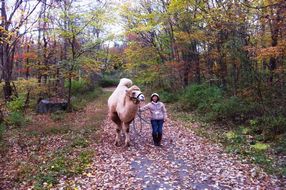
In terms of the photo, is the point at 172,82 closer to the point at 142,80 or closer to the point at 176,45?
the point at 176,45

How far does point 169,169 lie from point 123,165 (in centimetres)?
137

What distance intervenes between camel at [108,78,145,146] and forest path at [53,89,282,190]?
85 centimetres

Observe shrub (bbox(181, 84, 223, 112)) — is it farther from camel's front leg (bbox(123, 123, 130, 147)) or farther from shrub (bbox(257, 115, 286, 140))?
camel's front leg (bbox(123, 123, 130, 147))

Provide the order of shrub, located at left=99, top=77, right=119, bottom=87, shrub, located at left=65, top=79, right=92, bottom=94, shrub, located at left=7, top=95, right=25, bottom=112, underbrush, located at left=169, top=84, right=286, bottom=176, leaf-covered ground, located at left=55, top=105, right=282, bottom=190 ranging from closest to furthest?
leaf-covered ground, located at left=55, top=105, right=282, bottom=190, underbrush, located at left=169, top=84, right=286, bottom=176, shrub, located at left=7, top=95, right=25, bottom=112, shrub, located at left=65, top=79, right=92, bottom=94, shrub, located at left=99, top=77, right=119, bottom=87

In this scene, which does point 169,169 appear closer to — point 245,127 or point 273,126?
point 273,126

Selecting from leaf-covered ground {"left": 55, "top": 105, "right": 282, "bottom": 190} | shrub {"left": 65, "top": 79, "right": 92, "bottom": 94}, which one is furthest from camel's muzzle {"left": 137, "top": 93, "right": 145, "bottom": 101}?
shrub {"left": 65, "top": 79, "right": 92, "bottom": 94}

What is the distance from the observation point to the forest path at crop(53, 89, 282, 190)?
7.53 meters

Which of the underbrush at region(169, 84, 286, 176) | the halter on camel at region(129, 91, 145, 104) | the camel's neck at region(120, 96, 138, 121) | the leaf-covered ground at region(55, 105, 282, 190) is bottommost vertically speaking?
the leaf-covered ground at region(55, 105, 282, 190)

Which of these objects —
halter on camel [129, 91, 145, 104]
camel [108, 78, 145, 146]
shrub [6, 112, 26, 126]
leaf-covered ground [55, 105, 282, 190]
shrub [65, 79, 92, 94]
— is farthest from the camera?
shrub [65, 79, 92, 94]

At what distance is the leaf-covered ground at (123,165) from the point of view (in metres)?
7.61

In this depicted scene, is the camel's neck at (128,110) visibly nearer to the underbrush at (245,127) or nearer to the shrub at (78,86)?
the underbrush at (245,127)

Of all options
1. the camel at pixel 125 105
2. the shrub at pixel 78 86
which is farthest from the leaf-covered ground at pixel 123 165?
the shrub at pixel 78 86

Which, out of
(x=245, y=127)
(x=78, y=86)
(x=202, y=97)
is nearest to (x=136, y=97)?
(x=245, y=127)

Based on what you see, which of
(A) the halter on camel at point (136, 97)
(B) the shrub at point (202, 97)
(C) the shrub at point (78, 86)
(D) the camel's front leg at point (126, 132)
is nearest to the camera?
(A) the halter on camel at point (136, 97)
